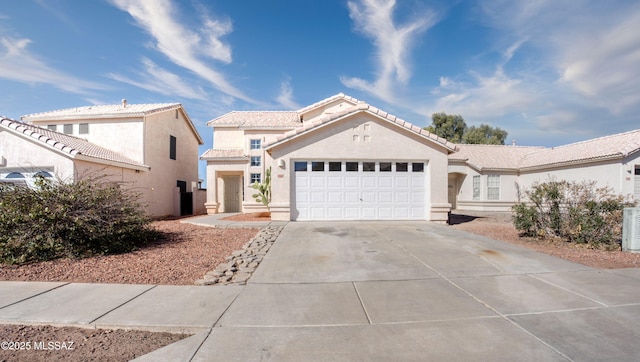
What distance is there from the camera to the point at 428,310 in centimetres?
419

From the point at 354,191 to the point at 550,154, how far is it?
53.9 feet

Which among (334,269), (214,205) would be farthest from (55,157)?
(334,269)

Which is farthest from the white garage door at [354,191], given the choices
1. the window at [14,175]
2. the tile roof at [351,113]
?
the window at [14,175]

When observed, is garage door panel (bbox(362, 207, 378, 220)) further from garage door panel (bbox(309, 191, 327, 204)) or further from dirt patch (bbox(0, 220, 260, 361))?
dirt patch (bbox(0, 220, 260, 361))

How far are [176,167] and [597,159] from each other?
81.7 feet

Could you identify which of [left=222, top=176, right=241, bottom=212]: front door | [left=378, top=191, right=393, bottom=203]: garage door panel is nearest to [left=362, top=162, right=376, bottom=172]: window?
[left=378, top=191, right=393, bottom=203]: garage door panel

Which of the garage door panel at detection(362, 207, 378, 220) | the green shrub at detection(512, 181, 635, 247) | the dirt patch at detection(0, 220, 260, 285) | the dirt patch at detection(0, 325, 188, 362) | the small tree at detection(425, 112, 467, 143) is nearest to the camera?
the dirt patch at detection(0, 325, 188, 362)

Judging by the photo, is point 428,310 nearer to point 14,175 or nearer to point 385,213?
point 385,213

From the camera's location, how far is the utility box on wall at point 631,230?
313 inches

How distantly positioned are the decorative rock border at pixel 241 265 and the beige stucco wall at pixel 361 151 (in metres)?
3.72

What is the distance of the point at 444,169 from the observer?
523 inches

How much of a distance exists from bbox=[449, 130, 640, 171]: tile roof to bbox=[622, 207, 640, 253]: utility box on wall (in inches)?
385

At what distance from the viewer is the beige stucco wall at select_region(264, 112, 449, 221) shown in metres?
12.6

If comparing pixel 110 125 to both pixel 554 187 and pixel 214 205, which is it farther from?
pixel 554 187
